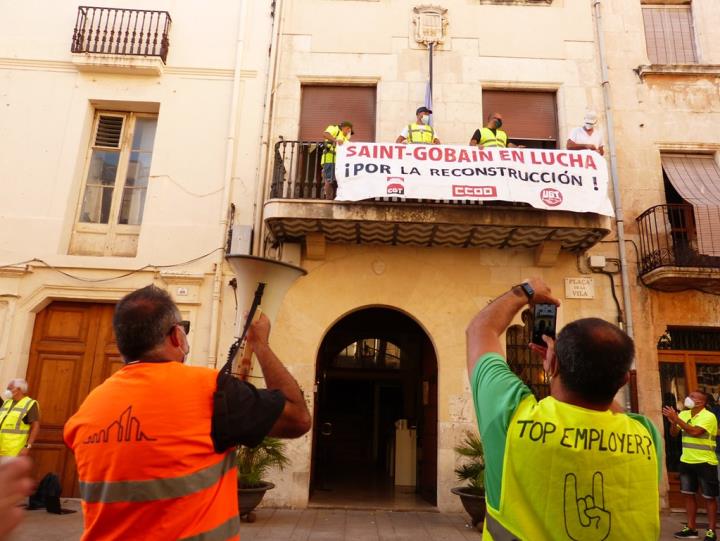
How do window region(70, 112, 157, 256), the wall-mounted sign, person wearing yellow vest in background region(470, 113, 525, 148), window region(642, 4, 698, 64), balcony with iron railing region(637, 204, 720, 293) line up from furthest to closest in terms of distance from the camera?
window region(642, 4, 698, 64)
window region(70, 112, 157, 256)
the wall-mounted sign
person wearing yellow vest in background region(470, 113, 525, 148)
balcony with iron railing region(637, 204, 720, 293)

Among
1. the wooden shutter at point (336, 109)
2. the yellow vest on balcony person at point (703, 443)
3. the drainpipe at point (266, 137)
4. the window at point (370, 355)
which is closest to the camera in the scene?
the yellow vest on balcony person at point (703, 443)

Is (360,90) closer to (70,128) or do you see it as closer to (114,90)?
(114,90)

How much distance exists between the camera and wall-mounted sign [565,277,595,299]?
29.5ft

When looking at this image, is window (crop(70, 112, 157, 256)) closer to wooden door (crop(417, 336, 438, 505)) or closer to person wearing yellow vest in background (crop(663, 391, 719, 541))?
wooden door (crop(417, 336, 438, 505))

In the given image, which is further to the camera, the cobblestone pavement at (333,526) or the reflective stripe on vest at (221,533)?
the cobblestone pavement at (333,526)

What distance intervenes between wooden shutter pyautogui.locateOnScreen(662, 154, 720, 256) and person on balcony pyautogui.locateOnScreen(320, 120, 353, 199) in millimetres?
5911

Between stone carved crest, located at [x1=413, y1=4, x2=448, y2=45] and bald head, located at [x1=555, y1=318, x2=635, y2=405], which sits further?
stone carved crest, located at [x1=413, y1=4, x2=448, y2=45]

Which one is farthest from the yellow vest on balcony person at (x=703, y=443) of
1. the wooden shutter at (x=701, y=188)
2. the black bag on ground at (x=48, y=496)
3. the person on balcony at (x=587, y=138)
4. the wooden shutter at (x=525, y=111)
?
the black bag on ground at (x=48, y=496)

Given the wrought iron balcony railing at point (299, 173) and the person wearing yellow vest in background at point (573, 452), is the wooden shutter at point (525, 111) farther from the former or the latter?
the person wearing yellow vest in background at point (573, 452)

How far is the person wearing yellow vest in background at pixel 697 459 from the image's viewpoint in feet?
22.3

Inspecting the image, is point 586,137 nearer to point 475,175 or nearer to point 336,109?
point 475,175

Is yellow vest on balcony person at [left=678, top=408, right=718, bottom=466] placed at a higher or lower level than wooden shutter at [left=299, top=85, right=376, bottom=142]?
lower

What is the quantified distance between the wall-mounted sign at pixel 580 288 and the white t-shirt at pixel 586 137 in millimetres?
2283

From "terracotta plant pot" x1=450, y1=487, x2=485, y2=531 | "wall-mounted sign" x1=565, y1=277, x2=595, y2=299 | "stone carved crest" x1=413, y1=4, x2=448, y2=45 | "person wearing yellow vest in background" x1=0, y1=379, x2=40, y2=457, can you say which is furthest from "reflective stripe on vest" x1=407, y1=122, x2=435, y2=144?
"person wearing yellow vest in background" x1=0, y1=379, x2=40, y2=457
